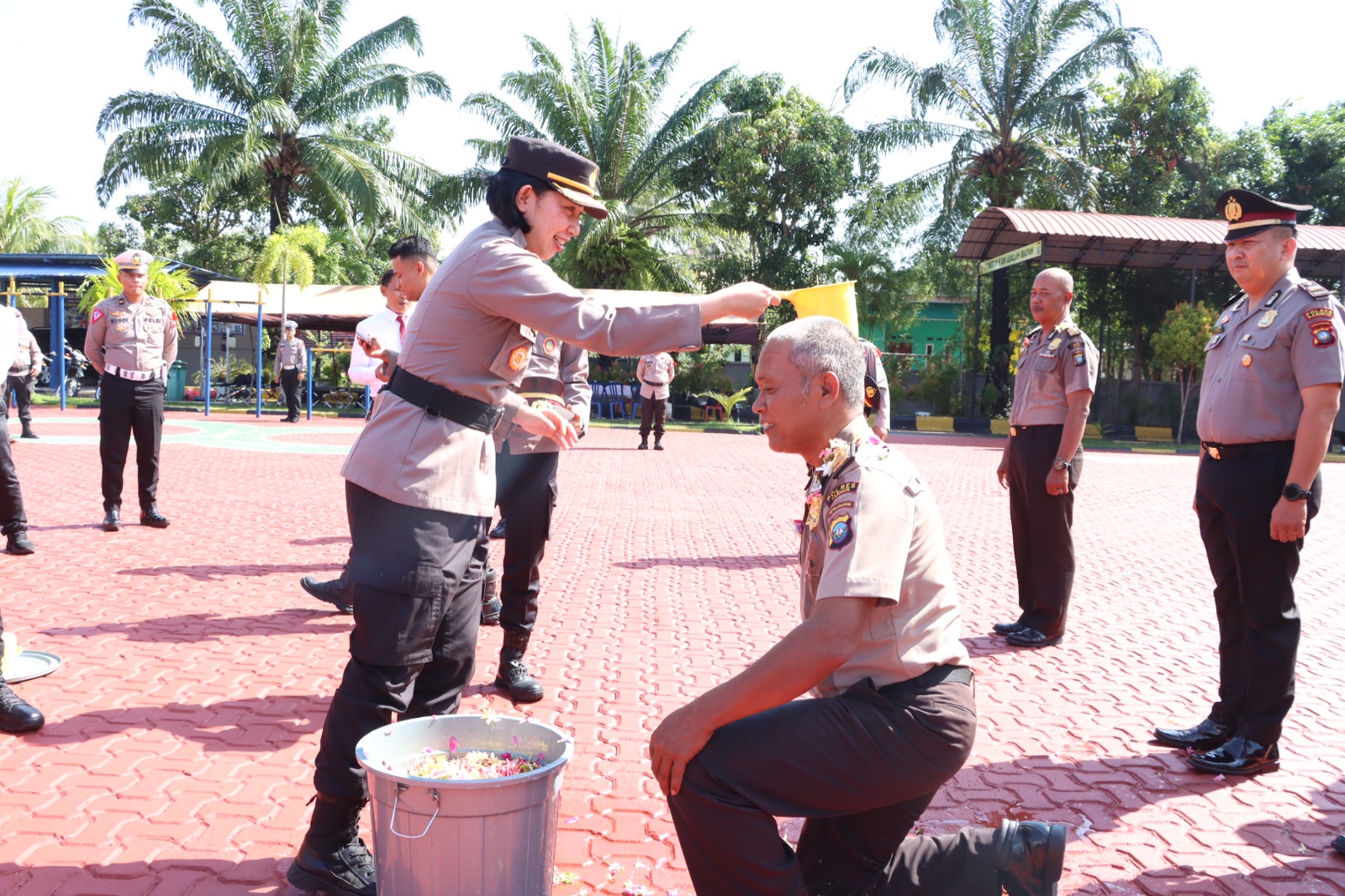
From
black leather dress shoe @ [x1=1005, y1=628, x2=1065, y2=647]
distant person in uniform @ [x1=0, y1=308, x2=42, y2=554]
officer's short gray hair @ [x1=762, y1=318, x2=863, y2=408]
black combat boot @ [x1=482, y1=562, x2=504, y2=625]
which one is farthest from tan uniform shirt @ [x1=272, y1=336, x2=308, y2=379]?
officer's short gray hair @ [x1=762, y1=318, x2=863, y2=408]

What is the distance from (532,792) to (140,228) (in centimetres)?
4823

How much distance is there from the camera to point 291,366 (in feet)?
75.0

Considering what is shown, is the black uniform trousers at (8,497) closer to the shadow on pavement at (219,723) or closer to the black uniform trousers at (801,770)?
the shadow on pavement at (219,723)

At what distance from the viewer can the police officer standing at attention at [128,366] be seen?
27.0 ft

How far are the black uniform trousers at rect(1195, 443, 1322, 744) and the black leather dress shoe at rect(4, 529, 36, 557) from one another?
784 cm

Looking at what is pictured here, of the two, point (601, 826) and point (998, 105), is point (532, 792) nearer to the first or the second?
point (601, 826)

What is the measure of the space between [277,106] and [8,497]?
24854mm

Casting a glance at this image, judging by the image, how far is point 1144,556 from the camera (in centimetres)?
938

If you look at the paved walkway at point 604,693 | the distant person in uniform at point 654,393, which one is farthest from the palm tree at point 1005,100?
the paved walkway at point 604,693

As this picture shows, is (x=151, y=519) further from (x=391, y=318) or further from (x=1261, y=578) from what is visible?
(x=1261, y=578)

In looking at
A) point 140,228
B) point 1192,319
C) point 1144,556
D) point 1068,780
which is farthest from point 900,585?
point 140,228

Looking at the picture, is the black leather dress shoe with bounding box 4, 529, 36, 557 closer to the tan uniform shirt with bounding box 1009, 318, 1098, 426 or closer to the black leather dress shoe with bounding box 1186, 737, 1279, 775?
the tan uniform shirt with bounding box 1009, 318, 1098, 426

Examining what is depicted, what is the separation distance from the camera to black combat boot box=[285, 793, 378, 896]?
9.39 ft

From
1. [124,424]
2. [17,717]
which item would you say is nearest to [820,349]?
[17,717]
